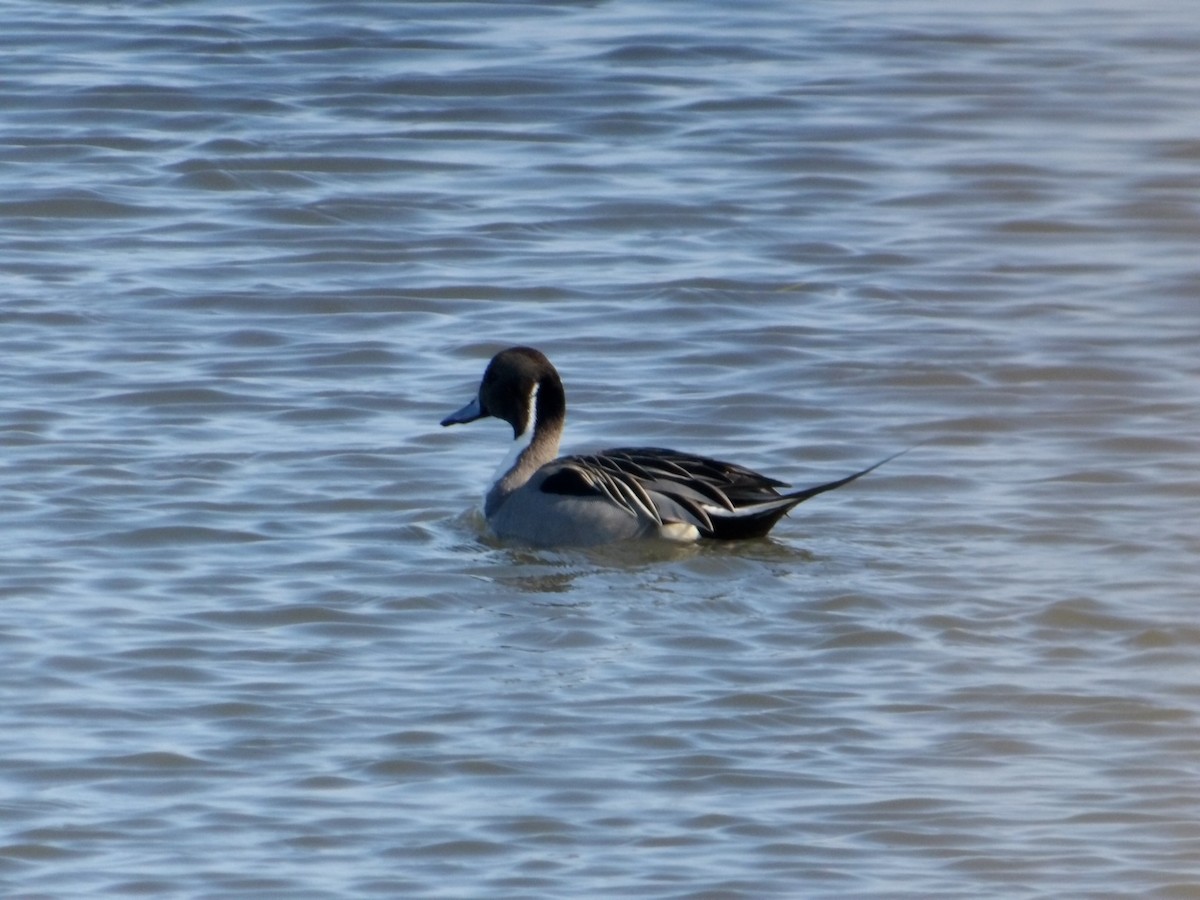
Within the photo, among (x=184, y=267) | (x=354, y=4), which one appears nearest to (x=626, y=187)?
(x=184, y=267)

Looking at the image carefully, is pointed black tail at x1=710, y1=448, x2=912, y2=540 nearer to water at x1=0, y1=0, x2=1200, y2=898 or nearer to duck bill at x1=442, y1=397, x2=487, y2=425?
water at x1=0, y1=0, x2=1200, y2=898

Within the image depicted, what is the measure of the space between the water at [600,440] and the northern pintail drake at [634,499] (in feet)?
0.43

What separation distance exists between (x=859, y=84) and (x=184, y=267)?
5475mm

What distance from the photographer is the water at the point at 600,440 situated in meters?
6.23

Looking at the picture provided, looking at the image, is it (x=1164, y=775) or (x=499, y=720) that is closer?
(x=1164, y=775)

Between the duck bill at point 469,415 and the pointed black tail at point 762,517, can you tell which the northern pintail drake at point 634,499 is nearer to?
the pointed black tail at point 762,517

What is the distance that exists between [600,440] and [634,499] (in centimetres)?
121

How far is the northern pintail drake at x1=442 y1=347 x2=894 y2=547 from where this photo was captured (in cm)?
895

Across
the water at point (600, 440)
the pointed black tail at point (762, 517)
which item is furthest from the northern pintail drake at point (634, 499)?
the water at point (600, 440)

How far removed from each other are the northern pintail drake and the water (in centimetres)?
13

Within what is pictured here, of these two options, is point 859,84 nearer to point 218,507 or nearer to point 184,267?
point 184,267

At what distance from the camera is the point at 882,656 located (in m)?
7.47

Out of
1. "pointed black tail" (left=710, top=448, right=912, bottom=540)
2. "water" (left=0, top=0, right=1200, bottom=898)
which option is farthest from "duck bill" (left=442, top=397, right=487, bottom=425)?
"pointed black tail" (left=710, top=448, right=912, bottom=540)

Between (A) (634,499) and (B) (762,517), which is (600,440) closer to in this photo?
(A) (634,499)
